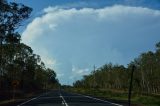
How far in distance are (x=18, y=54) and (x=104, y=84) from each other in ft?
319

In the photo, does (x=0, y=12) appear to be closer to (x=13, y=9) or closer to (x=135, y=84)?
(x=13, y=9)

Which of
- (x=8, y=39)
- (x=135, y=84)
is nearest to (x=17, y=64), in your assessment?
(x=8, y=39)

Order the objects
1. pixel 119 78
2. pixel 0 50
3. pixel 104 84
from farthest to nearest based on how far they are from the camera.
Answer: pixel 104 84
pixel 119 78
pixel 0 50

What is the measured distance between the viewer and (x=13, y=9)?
47.9 meters

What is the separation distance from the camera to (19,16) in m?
48.2

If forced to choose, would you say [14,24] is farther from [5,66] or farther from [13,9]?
[5,66]

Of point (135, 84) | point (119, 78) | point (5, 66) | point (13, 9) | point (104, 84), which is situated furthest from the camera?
point (104, 84)

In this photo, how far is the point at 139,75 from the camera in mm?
141125

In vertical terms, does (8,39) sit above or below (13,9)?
below

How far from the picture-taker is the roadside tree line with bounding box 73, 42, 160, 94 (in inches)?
4934

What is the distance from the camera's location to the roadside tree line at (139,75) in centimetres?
12531

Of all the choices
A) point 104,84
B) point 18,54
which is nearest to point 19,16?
point 18,54

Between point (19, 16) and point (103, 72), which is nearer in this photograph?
point (19, 16)

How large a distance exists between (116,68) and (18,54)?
246ft
